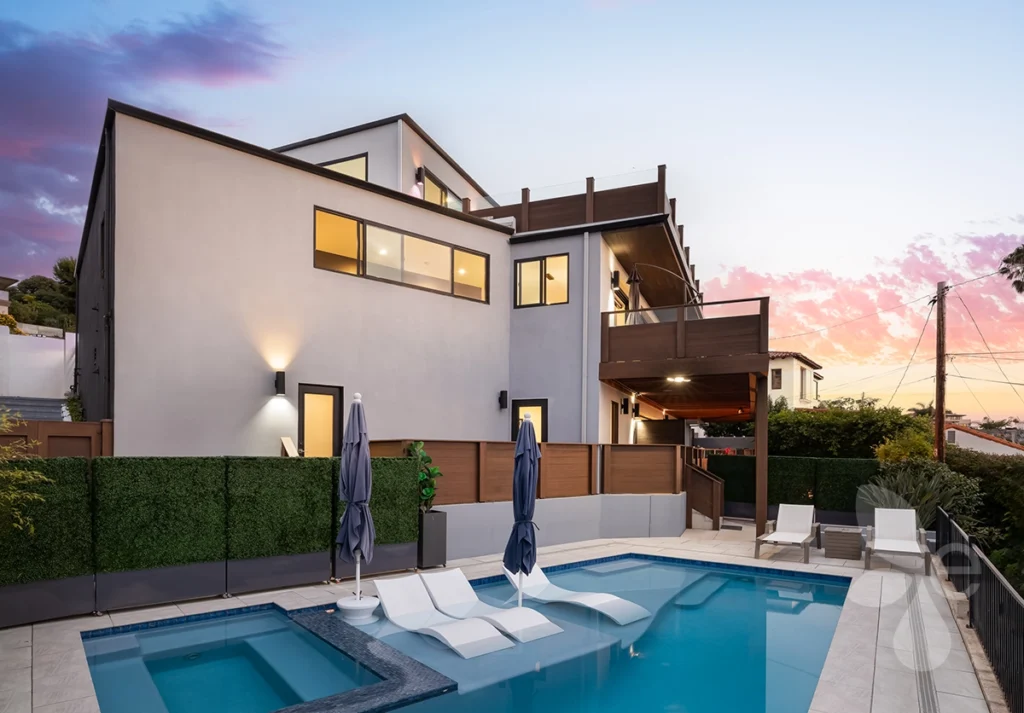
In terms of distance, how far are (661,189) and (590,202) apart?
181cm

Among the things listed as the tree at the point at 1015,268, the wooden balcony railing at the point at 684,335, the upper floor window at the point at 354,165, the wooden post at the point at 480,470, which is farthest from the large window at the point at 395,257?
the tree at the point at 1015,268

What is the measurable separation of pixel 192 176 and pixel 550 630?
30.9 ft

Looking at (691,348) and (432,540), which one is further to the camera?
(691,348)

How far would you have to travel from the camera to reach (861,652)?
6.88 m

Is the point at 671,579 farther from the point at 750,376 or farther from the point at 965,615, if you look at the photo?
the point at 750,376

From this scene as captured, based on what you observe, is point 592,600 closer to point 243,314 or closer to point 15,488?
point 15,488

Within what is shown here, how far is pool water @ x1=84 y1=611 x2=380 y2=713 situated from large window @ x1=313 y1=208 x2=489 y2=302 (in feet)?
25.0

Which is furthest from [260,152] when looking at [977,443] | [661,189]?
[977,443]

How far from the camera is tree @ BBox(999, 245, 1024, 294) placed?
25.4 meters

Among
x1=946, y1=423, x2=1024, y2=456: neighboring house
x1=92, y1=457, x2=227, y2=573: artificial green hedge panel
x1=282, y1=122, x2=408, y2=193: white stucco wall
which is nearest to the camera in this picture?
x1=92, y1=457, x2=227, y2=573: artificial green hedge panel

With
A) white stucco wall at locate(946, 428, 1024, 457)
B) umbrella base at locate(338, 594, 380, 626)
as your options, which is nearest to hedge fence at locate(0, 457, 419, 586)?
umbrella base at locate(338, 594, 380, 626)

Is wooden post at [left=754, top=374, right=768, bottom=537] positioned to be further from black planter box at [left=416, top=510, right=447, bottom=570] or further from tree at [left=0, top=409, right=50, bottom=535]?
tree at [left=0, top=409, right=50, bottom=535]

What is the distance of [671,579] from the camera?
36.9ft

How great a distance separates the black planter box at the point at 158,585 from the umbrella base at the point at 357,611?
6.09 feet
